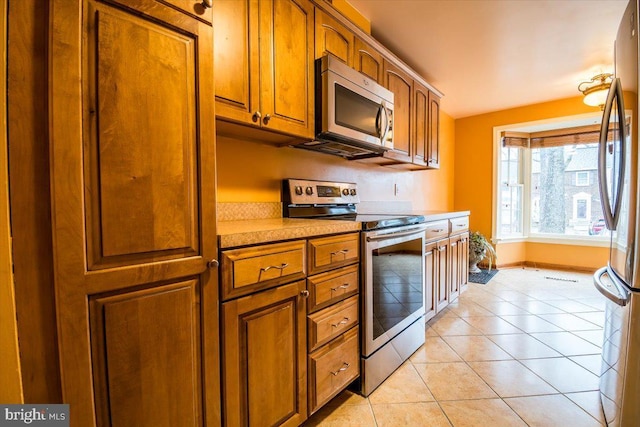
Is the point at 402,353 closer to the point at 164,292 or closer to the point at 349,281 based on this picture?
the point at 349,281

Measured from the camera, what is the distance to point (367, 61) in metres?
1.94

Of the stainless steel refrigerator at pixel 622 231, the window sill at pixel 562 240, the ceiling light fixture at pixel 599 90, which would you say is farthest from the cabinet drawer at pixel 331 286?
the window sill at pixel 562 240

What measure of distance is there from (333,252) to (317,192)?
679 mm

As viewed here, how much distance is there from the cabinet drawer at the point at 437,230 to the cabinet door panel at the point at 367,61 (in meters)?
1.21

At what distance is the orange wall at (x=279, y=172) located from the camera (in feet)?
4.92

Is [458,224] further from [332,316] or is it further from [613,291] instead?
[332,316]

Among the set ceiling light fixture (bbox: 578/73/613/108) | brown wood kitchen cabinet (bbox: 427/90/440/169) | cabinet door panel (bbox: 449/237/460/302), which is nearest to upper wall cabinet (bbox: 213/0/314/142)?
brown wood kitchen cabinet (bbox: 427/90/440/169)

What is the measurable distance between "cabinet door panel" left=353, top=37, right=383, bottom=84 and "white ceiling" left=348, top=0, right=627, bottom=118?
0.32m

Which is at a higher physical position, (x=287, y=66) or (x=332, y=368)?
(x=287, y=66)

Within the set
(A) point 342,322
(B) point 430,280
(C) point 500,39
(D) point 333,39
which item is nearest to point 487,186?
(C) point 500,39

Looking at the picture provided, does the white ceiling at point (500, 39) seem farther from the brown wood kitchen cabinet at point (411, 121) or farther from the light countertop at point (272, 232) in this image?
the light countertop at point (272, 232)

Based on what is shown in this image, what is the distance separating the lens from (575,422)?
1293 millimetres

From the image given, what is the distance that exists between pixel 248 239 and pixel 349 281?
2.10ft

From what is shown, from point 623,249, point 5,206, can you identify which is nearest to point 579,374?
point 623,249
